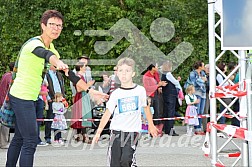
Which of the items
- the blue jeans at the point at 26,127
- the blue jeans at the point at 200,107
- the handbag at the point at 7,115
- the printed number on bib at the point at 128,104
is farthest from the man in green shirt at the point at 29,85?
the blue jeans at the point at 200,107

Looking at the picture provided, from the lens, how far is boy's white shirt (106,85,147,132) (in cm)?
729

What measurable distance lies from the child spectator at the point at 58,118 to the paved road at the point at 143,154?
0.89 feet

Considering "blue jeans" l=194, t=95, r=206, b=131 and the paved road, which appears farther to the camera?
"blue jeans" l=194, t=95, r=206, b=131

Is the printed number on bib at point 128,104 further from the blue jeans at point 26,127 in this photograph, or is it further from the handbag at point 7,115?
the handbag at point 7,115

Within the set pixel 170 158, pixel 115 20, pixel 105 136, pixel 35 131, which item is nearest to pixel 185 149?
pixel 170 158

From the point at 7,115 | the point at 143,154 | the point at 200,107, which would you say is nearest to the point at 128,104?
the point at 7,115

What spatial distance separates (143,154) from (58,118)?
8.69 ft

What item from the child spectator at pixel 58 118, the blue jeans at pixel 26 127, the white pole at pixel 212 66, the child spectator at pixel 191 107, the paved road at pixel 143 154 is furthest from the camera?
the child spectator at pixel 191 107

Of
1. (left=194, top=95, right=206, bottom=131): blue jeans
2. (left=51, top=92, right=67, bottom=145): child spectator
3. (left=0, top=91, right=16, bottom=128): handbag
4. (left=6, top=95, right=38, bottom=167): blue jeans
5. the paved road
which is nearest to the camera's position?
(left=6, top=95, right=38, bottom=167): blue jeans

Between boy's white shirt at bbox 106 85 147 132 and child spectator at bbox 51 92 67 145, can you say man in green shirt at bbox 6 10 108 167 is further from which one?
child spectator at bbox 51 92 67 145

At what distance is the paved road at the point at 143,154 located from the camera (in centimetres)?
962

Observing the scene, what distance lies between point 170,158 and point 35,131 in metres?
3.99

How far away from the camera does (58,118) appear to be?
12.6 m

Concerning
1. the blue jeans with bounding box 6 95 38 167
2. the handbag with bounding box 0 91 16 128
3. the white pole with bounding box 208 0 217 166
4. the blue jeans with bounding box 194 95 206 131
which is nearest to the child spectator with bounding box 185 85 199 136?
the blue jeans with bounding box 194 95 206 131
